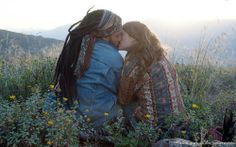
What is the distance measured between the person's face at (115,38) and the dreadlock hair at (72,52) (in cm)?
19

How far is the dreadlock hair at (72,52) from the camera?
4688mm

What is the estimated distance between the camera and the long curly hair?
461 cm

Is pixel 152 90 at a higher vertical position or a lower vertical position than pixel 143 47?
lower

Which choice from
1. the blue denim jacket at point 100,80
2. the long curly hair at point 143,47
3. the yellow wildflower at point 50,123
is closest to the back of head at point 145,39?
the long curly hair at point 143,47

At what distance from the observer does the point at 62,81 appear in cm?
470

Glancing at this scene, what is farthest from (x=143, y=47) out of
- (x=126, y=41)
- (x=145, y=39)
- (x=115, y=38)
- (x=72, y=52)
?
(x=72, y=52)

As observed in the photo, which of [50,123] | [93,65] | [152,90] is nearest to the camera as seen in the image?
[50,123]

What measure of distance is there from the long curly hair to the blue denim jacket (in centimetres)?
19

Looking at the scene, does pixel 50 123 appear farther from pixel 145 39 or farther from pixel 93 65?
pixel 145 39

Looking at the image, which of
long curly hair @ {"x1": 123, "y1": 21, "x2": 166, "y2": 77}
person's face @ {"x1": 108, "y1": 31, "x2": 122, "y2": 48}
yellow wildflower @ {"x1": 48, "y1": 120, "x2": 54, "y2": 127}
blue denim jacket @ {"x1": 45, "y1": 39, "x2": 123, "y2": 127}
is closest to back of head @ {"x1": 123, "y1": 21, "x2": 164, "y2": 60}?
long curly hair @ {"x1": 123, "y1": 21, "x2": 166, "y2": 77}

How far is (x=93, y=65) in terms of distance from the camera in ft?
15.6

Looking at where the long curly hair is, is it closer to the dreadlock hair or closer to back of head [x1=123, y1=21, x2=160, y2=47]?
back of head [x1=123, y1=21, x2=160, y2=47]

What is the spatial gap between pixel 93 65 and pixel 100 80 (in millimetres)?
158

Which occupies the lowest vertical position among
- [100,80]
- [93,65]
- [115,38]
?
[100,80]
